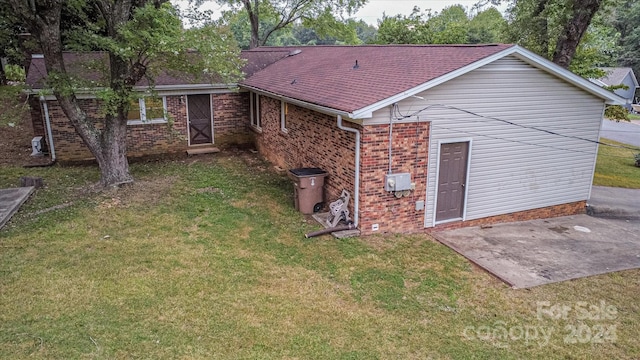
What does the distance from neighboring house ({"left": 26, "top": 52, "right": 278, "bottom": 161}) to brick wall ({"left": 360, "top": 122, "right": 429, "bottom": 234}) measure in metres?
6.32

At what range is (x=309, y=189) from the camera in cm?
979

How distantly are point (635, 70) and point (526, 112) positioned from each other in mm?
48086

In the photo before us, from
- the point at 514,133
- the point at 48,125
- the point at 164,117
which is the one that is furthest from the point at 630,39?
the point at 48,125

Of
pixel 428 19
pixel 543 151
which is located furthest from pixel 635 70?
pixel 543 151

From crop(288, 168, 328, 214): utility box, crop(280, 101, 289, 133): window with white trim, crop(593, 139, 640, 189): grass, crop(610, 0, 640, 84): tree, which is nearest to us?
crop(288, 168, 328, 214): utility box

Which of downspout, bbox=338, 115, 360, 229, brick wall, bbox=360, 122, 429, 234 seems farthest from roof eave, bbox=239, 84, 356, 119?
brick wall, bbox=360, 122, 429, 234

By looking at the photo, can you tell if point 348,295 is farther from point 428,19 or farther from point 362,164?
point 428,19

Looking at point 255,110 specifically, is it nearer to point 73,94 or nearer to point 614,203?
point 73,94

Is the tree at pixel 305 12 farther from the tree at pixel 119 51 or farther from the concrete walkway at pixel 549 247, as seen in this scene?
the concrete walkway at pixel 549 247

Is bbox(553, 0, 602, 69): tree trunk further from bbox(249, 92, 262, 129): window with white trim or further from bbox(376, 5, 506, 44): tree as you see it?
bbox(376, 5, 506, 44): tree

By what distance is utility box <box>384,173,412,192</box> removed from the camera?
28.4 feet

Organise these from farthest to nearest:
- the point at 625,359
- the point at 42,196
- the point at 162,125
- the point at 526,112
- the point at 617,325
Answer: the point at 162,125
the point at 42,196
the point at 526,112
the point at 617,325
the point at 625,359

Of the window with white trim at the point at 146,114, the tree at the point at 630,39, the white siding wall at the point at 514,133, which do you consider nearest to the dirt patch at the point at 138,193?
the window with white trim at the point at 146,114

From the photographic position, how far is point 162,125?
14.8 meters
